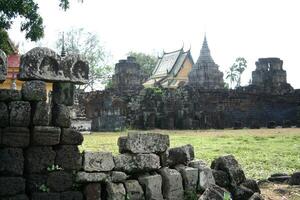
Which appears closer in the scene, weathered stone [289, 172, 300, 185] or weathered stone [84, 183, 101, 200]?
weathered stone [84, 183, 101, 200]

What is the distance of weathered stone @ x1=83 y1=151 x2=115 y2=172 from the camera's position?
230 inches

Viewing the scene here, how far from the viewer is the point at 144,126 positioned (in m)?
29.8

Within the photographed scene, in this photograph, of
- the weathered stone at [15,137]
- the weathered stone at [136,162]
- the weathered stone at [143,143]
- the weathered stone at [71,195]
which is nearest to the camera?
the weathered stone at [15,137]

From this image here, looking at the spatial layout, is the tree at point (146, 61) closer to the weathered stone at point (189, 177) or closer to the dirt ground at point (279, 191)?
the dirt ground at point (279, 191)

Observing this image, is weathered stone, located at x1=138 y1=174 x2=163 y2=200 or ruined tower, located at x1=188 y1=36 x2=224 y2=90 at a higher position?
ruined tower, located at x1=188 y1=36 x2=224 y2=90

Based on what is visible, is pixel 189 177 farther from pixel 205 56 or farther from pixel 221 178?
pixel 205 56

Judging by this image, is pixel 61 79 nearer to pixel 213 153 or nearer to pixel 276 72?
pixel 213 153

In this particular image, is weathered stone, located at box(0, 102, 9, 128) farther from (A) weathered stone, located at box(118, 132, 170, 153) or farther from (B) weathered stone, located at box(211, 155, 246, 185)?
(B) weathered stone, located at box(211, 155, 246, 185)

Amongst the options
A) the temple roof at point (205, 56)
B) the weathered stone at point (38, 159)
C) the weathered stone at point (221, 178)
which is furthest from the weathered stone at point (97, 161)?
the temple roof at point (205, 56)

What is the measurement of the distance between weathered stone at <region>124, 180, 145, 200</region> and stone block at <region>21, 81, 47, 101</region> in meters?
1.74

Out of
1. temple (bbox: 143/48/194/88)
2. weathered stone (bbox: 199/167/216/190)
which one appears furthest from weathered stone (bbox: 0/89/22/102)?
temple (bbox: 143/48/194/88)

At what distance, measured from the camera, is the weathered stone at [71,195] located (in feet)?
18.5

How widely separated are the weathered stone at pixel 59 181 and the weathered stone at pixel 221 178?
245cm

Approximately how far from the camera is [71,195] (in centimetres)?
569
